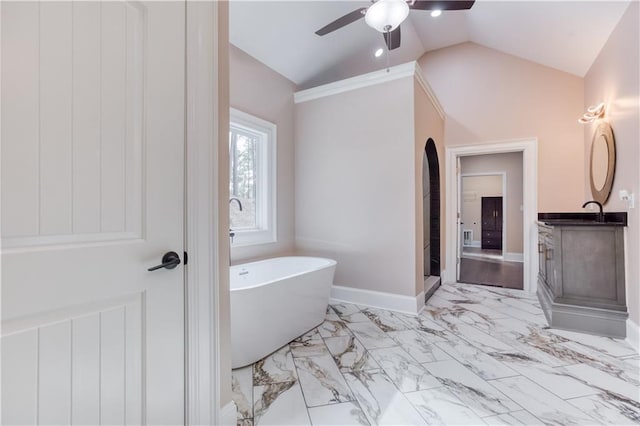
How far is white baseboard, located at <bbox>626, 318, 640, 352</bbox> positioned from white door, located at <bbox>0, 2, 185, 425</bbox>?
3168 mm

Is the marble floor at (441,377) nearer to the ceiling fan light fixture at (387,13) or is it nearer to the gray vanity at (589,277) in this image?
the gray vanity at (589,277)

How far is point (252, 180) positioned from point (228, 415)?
2.43m

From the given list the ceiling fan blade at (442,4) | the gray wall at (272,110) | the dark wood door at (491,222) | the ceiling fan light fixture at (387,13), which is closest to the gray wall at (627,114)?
the ceiling fan blade at (442,4)

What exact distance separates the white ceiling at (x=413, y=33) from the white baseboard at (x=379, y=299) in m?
2.76

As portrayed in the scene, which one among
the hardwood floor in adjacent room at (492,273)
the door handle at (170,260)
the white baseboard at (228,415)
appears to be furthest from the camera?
the hardwood floor in adjacent room at (492,273)

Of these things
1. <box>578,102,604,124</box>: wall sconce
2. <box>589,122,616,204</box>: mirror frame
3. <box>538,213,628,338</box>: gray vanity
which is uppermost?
<box>578,102,604,124</box>: wall sconce

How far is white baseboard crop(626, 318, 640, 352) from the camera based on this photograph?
2.13 m

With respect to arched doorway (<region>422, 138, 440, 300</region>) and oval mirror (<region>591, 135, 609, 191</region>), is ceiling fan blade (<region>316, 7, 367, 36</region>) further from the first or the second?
oval mirror (<region>591, 135, 609, 191</region>)

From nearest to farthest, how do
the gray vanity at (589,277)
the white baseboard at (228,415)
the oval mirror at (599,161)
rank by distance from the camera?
the white baseboard at (228,415) → the gray vanity at (589,277) → the oval mirror at (599,161)

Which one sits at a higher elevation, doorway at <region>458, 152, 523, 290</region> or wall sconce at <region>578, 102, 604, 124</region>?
wall sconce at <region>578, 102, 604, 124</region>

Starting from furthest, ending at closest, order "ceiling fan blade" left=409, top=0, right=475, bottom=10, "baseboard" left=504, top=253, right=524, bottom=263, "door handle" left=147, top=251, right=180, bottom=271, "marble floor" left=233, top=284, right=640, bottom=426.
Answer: "baseboard" left=504, top=253, right=524, bottom=263 → "ceiling fan blade" left=409, top=0, right=475, bottom=10 → "marble floor" left=233, top=284, right=640, bottom=426 → "door handle" left=147, top=251, right=180, bottom=271

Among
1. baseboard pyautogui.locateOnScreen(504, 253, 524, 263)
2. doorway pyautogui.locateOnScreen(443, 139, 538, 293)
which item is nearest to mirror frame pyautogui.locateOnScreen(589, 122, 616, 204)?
doorway pyautogui.locateOnScreen(443, 139, 538, 293)

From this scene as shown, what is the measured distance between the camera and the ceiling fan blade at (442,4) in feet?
6.75

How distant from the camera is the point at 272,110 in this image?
334 cm
